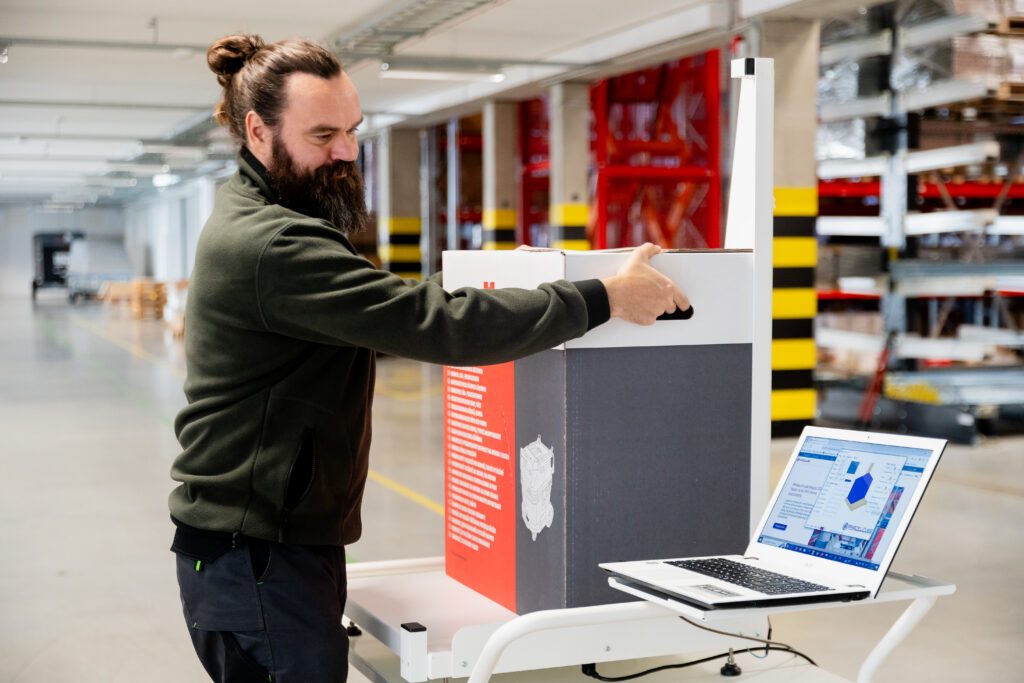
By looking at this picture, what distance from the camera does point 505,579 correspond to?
95.2 inches

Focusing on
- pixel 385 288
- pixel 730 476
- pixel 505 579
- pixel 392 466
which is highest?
pixel 385 288

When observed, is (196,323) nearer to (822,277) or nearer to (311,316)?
(311,316)

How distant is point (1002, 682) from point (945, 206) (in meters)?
10.2

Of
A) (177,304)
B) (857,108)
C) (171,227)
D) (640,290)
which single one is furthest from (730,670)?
(171,227)

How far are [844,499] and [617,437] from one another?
437 mm

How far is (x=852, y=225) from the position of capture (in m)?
11.1

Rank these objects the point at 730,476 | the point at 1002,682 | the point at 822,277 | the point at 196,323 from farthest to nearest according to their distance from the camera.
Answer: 1. the point at 822,277
2. the point at 1002,682
3. the point at 730,476
4. the point at 196,323

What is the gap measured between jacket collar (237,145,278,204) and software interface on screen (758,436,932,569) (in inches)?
43.6

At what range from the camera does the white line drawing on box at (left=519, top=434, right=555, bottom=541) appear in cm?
221

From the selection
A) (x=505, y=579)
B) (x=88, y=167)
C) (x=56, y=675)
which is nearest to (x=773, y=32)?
(x=56, y=675)

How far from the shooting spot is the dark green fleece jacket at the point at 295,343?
1.92m

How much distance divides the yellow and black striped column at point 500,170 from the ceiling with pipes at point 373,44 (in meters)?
0.46

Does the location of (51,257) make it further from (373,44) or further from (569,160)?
(373,44)

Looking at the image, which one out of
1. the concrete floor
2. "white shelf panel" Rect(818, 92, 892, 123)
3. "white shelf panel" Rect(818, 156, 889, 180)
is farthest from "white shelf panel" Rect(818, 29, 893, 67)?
the concrete floor
